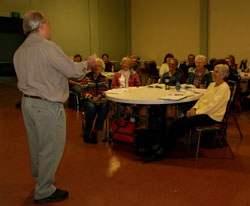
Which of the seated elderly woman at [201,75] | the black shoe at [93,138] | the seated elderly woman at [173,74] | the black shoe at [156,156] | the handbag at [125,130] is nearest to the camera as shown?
the black shoe at [156,156]

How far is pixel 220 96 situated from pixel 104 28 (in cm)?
972

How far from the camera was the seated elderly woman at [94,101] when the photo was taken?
4.36 metres

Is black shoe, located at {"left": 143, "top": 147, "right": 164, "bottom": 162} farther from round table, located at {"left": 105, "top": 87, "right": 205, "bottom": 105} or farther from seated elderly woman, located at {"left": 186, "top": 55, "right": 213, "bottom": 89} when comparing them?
seated elderly woman, located at {"left": 186, "top": 55, "right": 213, "bottom": 89}

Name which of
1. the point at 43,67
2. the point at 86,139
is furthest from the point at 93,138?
the point at 43,67

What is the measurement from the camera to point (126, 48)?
535 inches

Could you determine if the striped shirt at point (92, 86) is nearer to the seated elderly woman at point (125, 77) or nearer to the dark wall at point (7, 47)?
the seated elderly woman at point (125, 77)

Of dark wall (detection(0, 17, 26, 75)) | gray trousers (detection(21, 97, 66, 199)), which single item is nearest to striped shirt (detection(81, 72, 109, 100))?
gray trousers (detection(21, 97, 66, 199))

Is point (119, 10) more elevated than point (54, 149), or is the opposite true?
point (119, 10)

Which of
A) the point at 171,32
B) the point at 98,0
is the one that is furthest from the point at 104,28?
the point at 171,32

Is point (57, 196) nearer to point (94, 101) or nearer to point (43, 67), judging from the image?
point (43, 67)

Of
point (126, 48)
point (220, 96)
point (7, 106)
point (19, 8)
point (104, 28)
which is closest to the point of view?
point (220, 96)

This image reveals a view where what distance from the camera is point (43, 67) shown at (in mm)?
2307

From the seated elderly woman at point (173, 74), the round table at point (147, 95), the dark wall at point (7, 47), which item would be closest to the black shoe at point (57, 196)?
the round table at point (147, 95)

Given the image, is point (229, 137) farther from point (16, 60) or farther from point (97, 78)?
point (16, 60)
